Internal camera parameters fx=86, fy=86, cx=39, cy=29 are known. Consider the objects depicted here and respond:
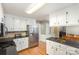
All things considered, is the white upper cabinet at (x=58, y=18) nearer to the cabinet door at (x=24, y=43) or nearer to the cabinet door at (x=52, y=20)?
the cabinet door at (x=52, y=20)

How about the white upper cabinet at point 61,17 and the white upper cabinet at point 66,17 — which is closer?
the white upper cabinet at point 66,17

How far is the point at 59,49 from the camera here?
194cm

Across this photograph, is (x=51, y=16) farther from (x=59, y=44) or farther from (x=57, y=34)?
(x=59, y=44)

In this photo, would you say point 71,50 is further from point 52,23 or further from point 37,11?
point 37,11

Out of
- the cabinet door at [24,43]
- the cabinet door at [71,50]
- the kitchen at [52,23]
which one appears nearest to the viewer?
the cabinet door at [71,50]

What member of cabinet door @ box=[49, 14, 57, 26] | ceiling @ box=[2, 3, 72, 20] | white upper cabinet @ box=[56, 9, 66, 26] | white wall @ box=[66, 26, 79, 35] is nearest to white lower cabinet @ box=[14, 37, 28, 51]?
ceiling @ box=[2, 3, 72, 20]

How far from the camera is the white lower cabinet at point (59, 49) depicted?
5.20 feet

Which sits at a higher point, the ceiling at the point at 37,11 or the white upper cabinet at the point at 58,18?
the ceiling at the point at 37,11

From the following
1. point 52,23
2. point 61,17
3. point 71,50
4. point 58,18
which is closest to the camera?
point 71,50

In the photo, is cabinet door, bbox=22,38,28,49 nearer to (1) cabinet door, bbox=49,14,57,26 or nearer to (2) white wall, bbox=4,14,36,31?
(2) white wall, bbox=4,14,36,31

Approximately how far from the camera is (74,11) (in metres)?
1.82

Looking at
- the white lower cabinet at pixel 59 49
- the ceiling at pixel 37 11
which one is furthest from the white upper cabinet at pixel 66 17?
the white lower cabinet at pixel 59 49

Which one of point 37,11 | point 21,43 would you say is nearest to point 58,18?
point 37,11

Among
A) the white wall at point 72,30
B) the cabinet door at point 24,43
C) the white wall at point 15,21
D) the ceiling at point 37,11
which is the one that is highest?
the ceiling at point 37,11
